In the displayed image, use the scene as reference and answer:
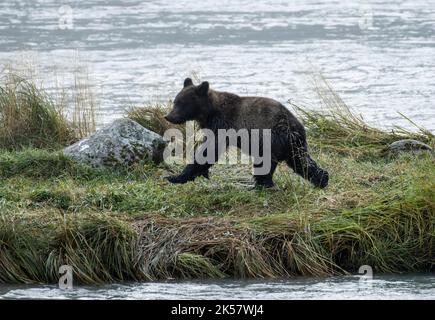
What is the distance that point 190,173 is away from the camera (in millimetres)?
9438

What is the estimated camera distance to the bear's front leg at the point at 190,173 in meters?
9.44

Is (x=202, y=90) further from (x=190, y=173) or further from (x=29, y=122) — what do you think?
(x=29, y=122)

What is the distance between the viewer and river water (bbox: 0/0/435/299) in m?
7.92

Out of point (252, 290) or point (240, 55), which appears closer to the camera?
point (252, 290)

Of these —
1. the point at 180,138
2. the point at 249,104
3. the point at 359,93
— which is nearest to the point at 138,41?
the point at 359,93

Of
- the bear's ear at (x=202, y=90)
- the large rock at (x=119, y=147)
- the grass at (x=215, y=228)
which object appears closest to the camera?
the grass at (x=215, y=228)

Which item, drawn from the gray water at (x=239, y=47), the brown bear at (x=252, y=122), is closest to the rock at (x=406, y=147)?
the brown bear at (x=252, y=122)

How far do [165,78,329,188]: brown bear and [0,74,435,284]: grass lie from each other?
150mm

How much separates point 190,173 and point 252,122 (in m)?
0.76

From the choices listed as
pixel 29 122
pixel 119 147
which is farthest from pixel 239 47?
pixel 119 147

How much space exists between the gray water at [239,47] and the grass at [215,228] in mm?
5401

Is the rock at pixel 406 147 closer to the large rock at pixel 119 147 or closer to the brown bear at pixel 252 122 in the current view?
the brown bear at pixel 252 122

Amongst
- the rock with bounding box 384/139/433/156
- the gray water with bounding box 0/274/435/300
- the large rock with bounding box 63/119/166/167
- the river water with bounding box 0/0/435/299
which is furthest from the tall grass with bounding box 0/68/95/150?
the gray water with bounding box 0/274/435/300
